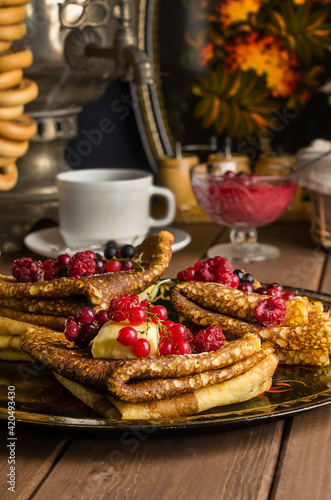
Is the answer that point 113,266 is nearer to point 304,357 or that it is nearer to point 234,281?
point 234,281

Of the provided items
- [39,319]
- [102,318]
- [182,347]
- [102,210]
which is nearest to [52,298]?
[39,319]

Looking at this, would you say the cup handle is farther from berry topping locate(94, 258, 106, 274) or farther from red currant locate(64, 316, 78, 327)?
red currant locate(64, 316, 78, 327)

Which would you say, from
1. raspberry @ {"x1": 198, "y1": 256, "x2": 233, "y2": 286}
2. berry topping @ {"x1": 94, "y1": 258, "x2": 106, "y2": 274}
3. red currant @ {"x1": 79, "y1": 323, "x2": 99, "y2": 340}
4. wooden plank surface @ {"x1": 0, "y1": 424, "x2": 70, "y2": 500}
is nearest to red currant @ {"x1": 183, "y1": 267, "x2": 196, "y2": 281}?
raspberry @ {"x1": 198, "y1": 256, "x2": 233, "y2": 286}

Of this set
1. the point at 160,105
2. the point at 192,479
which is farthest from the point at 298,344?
the point at 160,105

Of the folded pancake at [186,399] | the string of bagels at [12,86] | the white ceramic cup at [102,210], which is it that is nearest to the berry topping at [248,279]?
the folded pancake at [186,399]

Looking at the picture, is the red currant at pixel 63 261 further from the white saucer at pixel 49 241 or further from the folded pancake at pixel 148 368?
the white saucer at pixel 49 241

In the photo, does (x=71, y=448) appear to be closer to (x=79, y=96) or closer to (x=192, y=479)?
(x=192, y=479)
